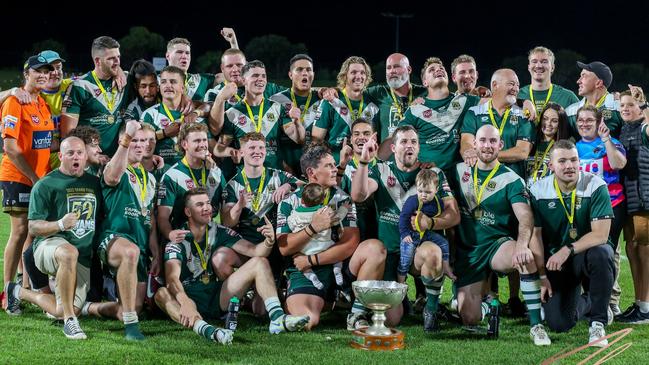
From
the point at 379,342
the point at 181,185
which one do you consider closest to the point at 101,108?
the point at 181,185

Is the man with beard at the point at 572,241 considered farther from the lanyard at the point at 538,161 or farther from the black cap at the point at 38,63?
the black cap at the point at 38,63

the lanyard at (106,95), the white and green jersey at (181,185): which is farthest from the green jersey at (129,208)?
the lanyard at (106,95)

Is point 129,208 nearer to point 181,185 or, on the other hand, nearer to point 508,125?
point 181,185

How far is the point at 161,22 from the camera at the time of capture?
41969 mm

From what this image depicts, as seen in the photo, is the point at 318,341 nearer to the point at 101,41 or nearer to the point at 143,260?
the point at 143,260

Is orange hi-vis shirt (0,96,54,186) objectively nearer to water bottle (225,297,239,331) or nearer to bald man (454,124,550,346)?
water bottle (225,297,239,331)

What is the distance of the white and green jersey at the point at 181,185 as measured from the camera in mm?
5957

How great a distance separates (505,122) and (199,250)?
2547 mm

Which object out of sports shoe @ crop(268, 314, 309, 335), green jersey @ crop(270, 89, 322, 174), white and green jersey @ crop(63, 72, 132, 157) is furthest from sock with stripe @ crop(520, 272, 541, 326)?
white and green jersey @ crop(63, 72, 132, 157)

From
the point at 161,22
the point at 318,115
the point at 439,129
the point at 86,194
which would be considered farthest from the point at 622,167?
the point at 161,22

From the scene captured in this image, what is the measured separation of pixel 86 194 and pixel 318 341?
1.83 m

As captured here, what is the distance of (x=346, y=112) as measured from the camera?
6816 mm

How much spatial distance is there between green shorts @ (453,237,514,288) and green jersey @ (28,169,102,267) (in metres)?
2.56

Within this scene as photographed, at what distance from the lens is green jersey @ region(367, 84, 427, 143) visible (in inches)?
A: 271
